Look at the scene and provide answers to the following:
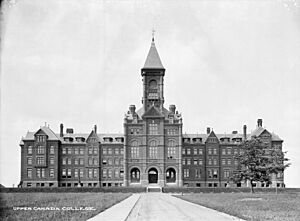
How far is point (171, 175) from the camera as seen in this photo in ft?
277

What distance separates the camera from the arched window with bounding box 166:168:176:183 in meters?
82.9

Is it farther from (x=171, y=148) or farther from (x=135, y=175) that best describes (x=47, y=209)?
(x=135, y=175)

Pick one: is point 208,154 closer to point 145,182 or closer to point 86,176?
point 145,182

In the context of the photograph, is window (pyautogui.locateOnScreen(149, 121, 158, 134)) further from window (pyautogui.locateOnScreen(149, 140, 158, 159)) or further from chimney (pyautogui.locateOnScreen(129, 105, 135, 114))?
chimney (pyautogui.locateOnScreen(129, 105, 135, 114))

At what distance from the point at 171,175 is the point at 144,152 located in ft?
24.2

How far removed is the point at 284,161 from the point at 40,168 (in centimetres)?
4304

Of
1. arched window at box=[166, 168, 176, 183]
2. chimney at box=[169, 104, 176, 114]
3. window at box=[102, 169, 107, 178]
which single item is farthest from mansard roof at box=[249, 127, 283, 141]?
window at box=[102, 169, 107, 178]

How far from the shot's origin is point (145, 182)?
78.8 metres

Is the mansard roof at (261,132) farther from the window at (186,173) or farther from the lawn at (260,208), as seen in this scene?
the lawn at (260,208)

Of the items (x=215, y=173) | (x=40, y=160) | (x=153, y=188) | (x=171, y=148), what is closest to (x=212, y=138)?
(x=215, y=173)

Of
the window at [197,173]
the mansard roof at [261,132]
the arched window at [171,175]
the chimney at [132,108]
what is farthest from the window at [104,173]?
the mansard roof at [261,132]

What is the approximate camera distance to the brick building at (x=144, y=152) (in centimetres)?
8106

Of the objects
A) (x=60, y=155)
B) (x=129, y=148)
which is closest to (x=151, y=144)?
(x=129, y=148)

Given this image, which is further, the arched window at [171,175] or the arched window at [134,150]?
the arched window at [171,175]
